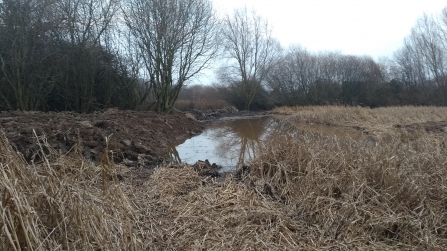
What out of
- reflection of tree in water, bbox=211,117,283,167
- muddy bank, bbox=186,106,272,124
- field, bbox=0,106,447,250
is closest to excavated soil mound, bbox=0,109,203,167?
field, bbox=0,106,447,250

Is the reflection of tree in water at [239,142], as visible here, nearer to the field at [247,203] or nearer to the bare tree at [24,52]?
the field at [247,203]

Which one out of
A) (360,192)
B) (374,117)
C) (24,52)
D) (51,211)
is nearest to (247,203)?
(360,192)

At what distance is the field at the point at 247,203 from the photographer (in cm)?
187

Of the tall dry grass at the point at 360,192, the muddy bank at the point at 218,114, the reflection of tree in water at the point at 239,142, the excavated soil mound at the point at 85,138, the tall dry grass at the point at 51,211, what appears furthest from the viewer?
the muddy bank at the point at 218,114

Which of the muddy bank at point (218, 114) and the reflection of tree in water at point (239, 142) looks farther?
the muddy bank at point (218, 114)

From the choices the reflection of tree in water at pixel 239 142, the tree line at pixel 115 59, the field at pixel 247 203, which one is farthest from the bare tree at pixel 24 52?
the field at pixel 247 203

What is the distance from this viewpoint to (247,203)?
3371 mm

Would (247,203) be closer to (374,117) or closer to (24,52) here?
(24,52)

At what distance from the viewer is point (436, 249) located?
93.0 inches

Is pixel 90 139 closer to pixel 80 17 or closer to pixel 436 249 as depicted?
pixel 436 249

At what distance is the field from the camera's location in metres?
1.87

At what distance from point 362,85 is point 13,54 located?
1267 inches

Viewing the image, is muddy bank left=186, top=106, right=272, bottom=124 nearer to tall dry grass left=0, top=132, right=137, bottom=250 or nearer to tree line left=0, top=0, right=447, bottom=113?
tree line left=0, top=0, right=447, bottom=113

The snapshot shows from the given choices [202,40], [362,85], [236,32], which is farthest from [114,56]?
[362,85]
